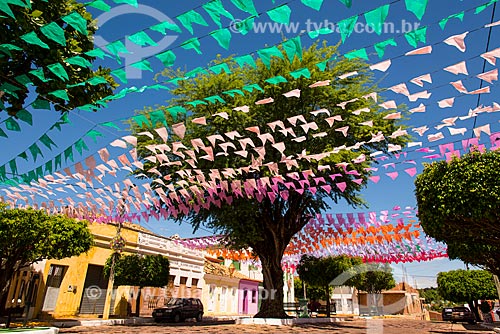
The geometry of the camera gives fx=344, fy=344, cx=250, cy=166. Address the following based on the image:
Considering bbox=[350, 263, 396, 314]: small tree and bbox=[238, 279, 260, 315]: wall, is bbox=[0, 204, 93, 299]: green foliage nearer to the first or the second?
bbox=[238, 279, 260, 315]: wall

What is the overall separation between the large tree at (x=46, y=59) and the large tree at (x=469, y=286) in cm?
3167

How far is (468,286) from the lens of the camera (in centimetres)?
2839

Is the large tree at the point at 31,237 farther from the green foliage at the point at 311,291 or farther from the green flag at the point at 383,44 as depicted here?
the green foliage at the point at 311,291

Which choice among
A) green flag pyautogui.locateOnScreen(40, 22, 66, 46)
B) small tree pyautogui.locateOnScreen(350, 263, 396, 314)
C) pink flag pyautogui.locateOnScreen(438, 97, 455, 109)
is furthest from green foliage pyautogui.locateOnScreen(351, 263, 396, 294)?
green flag pyautogui.locateOnScreen(40, 22, 66, 46)

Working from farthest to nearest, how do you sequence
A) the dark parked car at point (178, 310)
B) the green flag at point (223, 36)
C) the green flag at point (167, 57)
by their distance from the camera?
the dark parked car at point (178, 310), the green flag at point (167, 57), the green flag at point (223, 36)

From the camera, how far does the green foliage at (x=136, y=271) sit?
2153cm

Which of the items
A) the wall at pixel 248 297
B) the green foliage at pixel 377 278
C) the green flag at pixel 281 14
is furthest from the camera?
the green foliage at pixel 377 278

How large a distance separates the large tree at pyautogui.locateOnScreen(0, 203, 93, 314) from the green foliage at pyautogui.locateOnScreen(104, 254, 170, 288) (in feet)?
18.1

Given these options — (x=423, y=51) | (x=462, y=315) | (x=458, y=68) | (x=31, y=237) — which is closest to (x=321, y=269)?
(x=462, y=315)

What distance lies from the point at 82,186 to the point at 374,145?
1392 centimetres

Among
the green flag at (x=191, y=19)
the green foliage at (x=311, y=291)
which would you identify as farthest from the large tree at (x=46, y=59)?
the green foliage at (x=311, y=291)

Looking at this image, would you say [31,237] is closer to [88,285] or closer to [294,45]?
[88,285]

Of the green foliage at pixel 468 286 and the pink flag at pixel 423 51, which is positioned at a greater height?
the pink flag at pixel 423 51

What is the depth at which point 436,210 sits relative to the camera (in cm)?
1055
